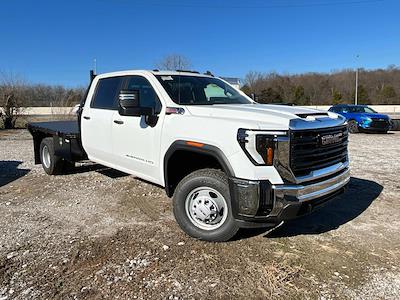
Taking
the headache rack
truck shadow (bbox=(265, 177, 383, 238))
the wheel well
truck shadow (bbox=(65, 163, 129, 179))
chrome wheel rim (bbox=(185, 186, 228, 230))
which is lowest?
truck shadow (bbox=(265, 177, 383, 238))

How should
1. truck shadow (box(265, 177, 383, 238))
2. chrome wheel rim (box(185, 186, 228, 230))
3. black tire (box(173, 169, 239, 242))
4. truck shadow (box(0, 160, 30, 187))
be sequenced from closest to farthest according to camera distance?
black tire (box(173, 169, 239, 242)) → chrome wheel rim (box(185, 186, 228, 230)) → truck shadow (box(265, 177, 383, 238)) → truck shadow (box(0, 160, 30, 187))

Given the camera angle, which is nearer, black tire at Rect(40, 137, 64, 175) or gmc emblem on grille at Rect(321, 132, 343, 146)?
gmc emblem on grille at Rect(321, 132, 343, 146)

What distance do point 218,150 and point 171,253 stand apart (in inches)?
47.4

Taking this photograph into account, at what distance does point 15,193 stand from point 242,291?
192 inches

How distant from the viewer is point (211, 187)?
155 inches

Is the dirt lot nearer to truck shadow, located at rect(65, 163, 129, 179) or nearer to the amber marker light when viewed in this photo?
the amber marker light

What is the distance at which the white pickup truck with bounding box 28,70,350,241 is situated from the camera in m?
3.51

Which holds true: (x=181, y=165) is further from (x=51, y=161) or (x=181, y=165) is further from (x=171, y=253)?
(x=51, y=161)

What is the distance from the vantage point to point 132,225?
470 centimetres

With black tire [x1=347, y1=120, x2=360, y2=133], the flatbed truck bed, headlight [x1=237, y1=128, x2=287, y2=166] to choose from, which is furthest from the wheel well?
black tire [x1=347, y1=120, x2=360, y2=133]

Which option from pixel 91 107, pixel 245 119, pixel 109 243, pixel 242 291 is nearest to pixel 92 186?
pixel 91 107

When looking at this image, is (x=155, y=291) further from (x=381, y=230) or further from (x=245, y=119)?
(x=381, y=230)

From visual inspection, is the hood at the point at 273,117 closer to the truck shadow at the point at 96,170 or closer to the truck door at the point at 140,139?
the truck door at the point at 140,139

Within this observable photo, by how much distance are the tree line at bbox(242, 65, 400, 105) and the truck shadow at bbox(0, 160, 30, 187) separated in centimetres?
5819
